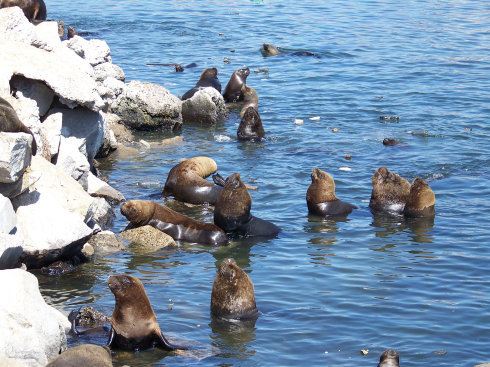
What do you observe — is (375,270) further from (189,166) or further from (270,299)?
(189,166)

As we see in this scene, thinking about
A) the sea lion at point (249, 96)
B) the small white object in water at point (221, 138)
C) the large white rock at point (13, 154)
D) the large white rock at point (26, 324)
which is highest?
the large white rock at point (13, 154)

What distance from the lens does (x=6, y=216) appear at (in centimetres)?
1116

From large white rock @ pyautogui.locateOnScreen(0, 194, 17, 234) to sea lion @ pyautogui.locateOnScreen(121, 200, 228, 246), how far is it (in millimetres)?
3055

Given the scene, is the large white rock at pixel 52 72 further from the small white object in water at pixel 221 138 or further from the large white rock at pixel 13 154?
the small white object in water at pixel 221 138

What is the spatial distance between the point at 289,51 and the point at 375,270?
17.2 meters

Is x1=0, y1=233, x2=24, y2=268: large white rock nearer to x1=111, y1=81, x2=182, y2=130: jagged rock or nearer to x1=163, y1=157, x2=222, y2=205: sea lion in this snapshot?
x1=163, y1=157, x2=222, y2=205: sea lion

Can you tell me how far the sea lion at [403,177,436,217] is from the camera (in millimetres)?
15266

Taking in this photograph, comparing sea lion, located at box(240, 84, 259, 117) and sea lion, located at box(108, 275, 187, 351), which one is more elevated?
sea lion, located at box(108, 275, 187, 351)

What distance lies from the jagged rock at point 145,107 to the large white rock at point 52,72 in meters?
4.25

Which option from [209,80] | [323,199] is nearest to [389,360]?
[323,199]

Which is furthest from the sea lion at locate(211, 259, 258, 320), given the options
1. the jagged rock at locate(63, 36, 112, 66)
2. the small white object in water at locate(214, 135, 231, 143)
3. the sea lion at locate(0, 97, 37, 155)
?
the jagged rock at locate(63, 36, 112, 66)

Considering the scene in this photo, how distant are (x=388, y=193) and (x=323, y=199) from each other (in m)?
0.98

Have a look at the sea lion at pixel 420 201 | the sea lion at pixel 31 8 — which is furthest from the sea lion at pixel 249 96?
the sea lion at pixel 420 201

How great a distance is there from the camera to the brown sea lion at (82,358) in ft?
27.9
